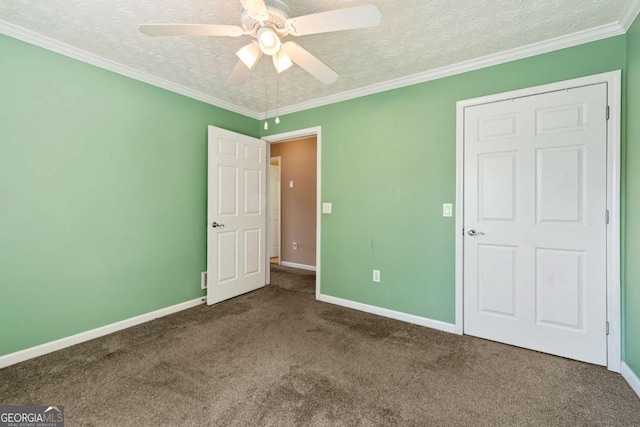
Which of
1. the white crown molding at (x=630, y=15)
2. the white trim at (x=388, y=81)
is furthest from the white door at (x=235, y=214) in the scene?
the white crown molding at (x=630, y=15)

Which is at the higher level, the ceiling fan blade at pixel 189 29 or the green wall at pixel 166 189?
the ceiling fan blade at pixel 189 29

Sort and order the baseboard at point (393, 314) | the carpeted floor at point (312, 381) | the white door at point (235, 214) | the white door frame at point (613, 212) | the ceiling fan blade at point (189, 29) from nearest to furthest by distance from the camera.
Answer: the ceiling fan blade at point (189, 29) < the carpeted floor at point (312, 381) < the white door frame at point (613, 212) < the baseboard at point (393, 314) < the white door at point (235, 214)

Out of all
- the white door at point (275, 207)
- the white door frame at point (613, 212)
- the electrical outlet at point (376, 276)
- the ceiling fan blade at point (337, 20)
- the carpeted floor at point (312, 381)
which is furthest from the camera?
the white door at point (275, 207)

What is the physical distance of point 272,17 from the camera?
58.4 inches

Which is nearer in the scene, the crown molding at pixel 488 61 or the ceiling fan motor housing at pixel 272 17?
the ceiling fan motor housing at pixel 272 17

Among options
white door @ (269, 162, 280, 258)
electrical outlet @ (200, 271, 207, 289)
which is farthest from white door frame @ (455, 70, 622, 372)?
white door @ (269, 162, 280, 258)

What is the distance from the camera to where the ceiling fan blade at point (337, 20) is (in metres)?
A: 1.27

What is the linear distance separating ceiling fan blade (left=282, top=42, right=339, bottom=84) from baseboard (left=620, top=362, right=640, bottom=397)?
8.71 ft

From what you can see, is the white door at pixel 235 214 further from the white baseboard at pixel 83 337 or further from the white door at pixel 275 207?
the white door at pixel 275 207

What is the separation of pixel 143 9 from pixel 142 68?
0.94 meters

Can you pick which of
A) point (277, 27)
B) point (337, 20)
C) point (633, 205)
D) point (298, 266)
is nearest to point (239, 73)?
point (277, 27)

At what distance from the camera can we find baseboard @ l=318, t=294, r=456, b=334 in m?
2.56

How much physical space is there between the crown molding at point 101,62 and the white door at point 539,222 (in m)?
2.79

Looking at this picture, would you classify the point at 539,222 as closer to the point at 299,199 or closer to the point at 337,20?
the point at 337,20
